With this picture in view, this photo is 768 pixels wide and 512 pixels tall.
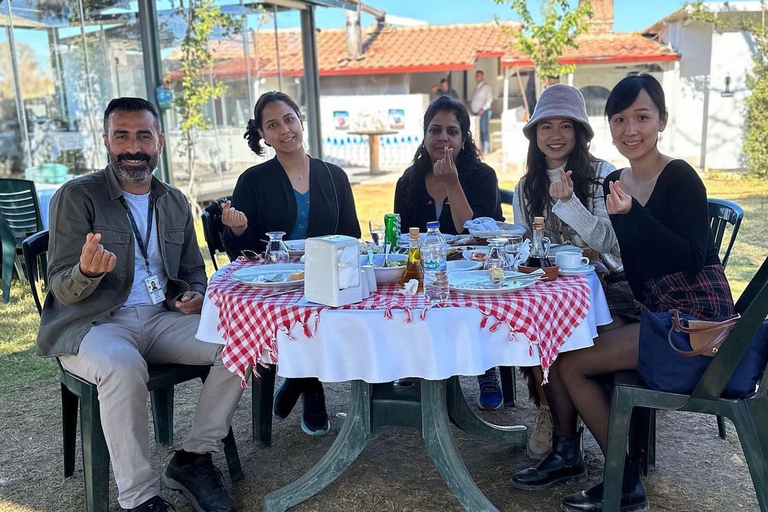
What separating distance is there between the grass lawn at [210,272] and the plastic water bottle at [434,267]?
9.42ft

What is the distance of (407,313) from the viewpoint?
194cm

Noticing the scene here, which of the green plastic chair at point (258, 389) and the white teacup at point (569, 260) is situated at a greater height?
the white teacup at point (569, 260)

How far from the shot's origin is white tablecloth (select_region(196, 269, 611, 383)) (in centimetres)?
195

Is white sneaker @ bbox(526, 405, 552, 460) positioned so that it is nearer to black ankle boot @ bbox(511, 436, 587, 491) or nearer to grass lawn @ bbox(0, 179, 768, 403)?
black ankle boot @ bbox(511, 436, 587, 491)

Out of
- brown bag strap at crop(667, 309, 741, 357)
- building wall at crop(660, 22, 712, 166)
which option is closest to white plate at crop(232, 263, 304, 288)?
brown bag strap at crop(667, 309, 741, 357)

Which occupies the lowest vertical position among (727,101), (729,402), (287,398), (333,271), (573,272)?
(287,398)

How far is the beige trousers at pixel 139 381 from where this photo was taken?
233cm

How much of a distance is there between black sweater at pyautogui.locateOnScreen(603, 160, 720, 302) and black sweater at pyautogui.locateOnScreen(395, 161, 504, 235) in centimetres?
118

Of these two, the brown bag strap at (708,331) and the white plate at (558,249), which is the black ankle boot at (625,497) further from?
the white plate at (558,249)

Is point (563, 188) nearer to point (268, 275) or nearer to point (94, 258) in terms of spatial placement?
point (268, 275)

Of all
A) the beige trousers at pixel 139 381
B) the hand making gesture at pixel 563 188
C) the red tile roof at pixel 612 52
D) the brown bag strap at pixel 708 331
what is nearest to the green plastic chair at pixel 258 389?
the beige trousers at pixel 139 381

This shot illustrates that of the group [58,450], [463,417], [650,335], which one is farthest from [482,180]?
[58,450]

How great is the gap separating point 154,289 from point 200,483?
2.72ft

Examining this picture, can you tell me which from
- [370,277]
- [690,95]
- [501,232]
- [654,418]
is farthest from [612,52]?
[370,277]
